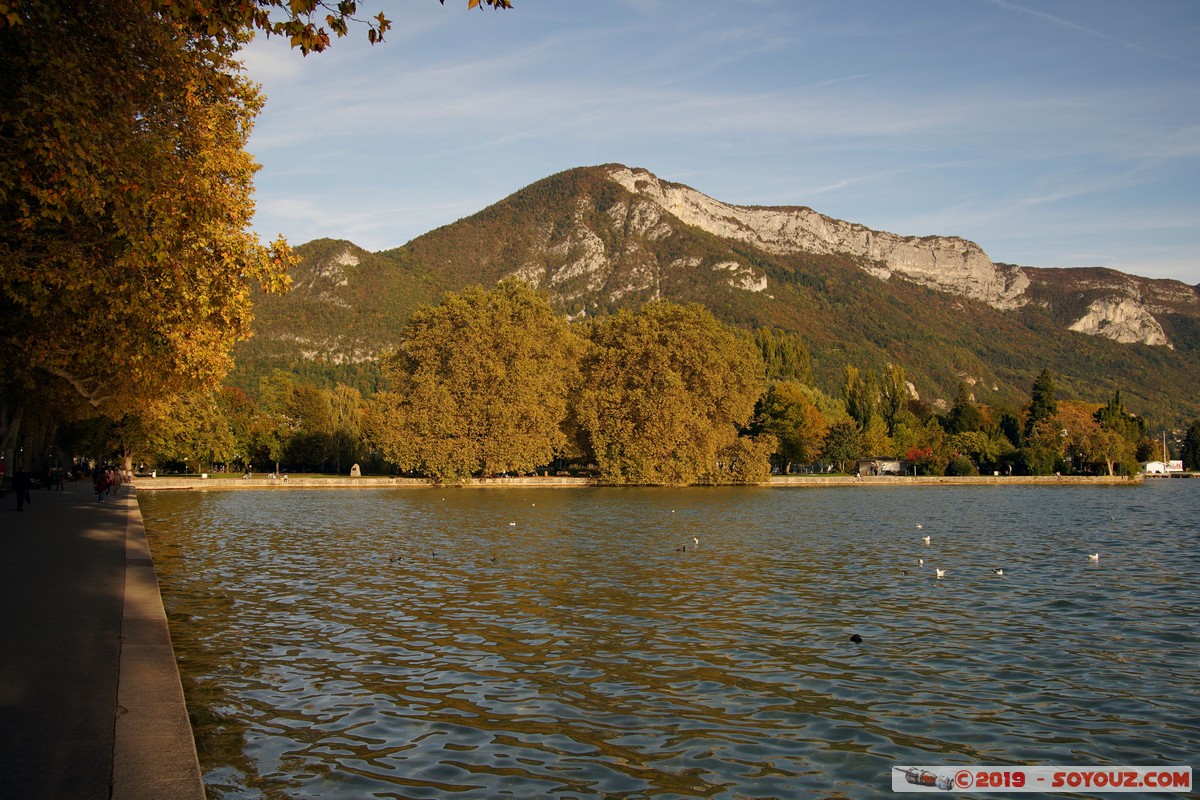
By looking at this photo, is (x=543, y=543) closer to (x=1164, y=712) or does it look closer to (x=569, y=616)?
(x=569, y=616)

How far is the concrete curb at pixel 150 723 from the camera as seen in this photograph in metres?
7.29

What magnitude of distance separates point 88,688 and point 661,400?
75045mm

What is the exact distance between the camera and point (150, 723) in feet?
29.0

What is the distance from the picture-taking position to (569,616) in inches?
729

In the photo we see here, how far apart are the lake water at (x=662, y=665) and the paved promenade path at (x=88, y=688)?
0.90 m

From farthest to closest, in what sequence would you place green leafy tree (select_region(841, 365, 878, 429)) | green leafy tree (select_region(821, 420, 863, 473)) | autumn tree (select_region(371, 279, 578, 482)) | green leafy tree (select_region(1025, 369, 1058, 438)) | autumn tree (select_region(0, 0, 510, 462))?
1. green leafy tree (select_region(841, 365, 878, 429))
2. green leafy tree (select_region(1025, 369, 1058, 438))
3. green leafy tree (select_region(821, 420, 863, 473))
4. autumn tree (select_region(371, 279, 578, 482))
5. autumn tree (select_region(0, 0, 510, 462))

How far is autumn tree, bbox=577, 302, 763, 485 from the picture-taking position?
84.7 meters

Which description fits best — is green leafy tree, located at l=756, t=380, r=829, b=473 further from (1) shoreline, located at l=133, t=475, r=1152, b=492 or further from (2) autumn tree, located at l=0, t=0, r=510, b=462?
(2) autumn tree, located at l=0, t=0, r=510, b=462

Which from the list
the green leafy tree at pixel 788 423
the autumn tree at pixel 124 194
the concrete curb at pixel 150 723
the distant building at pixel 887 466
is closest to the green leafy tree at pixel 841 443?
the distant building at pixel 887 466

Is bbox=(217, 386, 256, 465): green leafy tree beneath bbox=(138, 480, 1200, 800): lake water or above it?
above

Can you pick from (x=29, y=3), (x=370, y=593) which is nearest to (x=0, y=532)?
(x=370, y=593)

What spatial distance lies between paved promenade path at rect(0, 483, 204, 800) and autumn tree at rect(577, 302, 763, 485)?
65800mm

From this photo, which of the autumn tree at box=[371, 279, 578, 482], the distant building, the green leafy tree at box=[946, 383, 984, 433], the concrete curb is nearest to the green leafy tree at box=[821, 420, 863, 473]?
the distant building

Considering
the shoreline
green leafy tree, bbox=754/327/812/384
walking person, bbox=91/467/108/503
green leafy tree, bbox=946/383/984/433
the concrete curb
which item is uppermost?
green leafy tree, bbox=754/327/812/384
